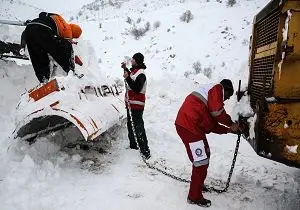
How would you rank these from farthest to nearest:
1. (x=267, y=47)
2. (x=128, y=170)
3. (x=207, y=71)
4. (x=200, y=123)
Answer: (x=207, y=71)
(x=128, y=170)
(x=200, y=123)
(x=267, y=47)

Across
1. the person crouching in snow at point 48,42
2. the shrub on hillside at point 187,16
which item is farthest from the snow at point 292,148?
the shrub on hillside at point 187,16

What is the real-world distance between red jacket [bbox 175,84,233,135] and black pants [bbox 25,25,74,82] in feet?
7.62

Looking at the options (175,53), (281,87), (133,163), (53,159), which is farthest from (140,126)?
(175,53)

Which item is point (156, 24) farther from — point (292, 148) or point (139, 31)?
point (292, 148)

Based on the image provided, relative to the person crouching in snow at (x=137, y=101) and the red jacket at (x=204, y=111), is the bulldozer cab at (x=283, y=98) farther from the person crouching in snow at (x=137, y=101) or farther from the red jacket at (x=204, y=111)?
the person crouching in snow at (x=137, y=101)

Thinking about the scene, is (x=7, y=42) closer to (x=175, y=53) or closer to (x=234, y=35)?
(x=175, y=53)

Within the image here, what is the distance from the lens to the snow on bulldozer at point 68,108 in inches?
177

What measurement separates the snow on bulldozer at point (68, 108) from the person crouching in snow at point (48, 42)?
0.21m

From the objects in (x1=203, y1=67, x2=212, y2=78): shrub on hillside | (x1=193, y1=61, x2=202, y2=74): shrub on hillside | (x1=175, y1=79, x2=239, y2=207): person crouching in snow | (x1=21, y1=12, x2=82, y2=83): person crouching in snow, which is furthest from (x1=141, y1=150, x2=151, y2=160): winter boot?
(x1=193, y1=61, x2=202, y2=74): shrub on hillside

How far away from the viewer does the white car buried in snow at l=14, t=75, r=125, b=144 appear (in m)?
4.50

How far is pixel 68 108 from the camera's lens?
4555 millimetres

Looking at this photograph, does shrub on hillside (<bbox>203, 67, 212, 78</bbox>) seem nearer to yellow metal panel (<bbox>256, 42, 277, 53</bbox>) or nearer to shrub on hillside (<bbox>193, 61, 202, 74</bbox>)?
shrub on hillside (<bbox>193, 61, 202, 74</bbox>)

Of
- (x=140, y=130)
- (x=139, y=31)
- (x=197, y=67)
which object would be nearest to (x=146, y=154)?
(x=140, y=130)

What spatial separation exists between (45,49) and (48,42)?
0.12 meters
